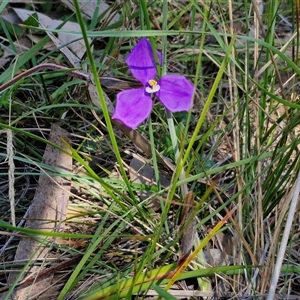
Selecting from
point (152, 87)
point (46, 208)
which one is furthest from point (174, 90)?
point (46, 208)

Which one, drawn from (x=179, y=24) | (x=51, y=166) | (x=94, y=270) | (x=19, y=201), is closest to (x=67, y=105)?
(x=51, y=166)

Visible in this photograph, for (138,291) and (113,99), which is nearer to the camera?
(138,291)

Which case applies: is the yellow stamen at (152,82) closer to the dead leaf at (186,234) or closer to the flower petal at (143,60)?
the flower petal at (143,60)

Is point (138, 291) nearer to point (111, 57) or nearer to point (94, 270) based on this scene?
point (94, 270)

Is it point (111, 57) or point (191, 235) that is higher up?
point (111, 57)

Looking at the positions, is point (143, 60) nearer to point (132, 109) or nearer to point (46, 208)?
point (132, 109)

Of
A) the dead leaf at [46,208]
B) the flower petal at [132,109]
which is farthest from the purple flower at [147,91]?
the dead leaf at [46,208]
